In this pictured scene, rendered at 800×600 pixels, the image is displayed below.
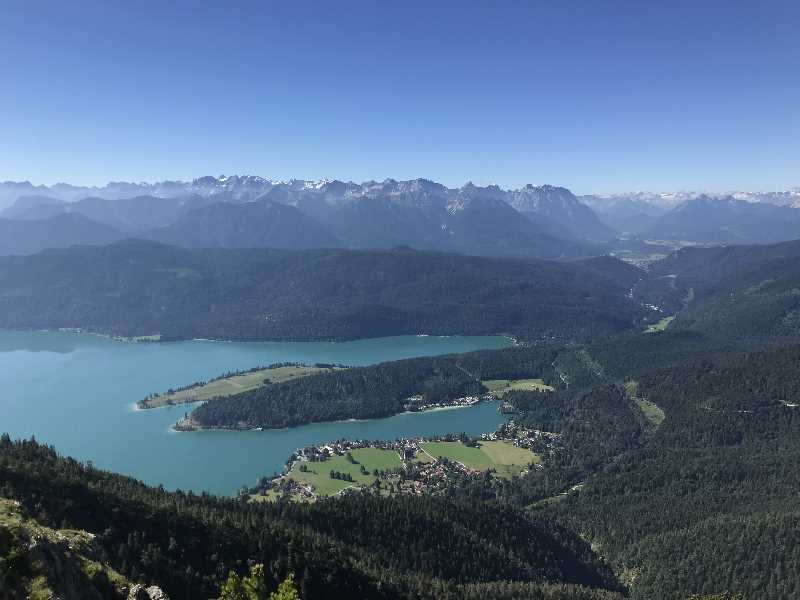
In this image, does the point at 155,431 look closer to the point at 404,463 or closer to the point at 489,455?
the point at 404,463

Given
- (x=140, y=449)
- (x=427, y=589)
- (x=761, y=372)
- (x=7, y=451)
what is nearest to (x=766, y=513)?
(x=427, y=589)

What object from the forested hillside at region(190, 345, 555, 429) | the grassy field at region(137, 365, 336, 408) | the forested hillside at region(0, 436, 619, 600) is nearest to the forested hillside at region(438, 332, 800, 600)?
the forested hillside at region(0, 436, 619, 600)

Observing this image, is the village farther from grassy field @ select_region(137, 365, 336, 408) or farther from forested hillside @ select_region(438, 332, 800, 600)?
grassy field @ select_region(137, 365, 336, 408)

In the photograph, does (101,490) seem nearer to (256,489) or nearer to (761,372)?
(256,489)

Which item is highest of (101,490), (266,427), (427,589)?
(101,490)

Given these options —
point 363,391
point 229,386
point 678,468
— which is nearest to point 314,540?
point 678,468

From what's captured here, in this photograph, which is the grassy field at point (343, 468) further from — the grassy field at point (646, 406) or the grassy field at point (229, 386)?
the grassy field at point (646, 406)
